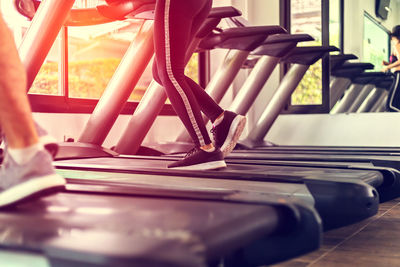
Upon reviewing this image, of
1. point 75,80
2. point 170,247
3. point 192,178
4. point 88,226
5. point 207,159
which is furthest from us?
point 75,80

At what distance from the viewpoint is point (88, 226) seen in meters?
0.97

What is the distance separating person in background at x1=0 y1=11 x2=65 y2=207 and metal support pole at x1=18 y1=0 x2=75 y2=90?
1.64 m

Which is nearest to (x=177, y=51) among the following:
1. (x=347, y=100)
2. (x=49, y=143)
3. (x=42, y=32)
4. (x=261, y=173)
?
(x=261, y=173)

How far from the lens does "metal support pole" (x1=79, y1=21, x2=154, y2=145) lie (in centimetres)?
327

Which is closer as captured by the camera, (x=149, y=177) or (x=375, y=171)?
(x=149, y=177)

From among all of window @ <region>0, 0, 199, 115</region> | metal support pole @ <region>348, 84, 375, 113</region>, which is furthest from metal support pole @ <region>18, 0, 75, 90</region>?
metal support pole @ <region>348, 84, 375, 113</region>

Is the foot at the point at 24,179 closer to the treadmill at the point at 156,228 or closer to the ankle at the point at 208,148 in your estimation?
the treadmill at the point at 156,228

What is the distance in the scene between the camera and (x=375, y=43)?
496 centimetres

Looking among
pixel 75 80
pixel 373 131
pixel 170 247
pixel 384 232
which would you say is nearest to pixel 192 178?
pixel 384 232

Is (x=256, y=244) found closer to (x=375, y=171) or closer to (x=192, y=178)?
(x=192, y=178)

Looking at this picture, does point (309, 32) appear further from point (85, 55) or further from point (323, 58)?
point (85, 55)

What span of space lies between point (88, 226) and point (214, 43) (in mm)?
3147

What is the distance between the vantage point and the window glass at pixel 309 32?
17.7 feet

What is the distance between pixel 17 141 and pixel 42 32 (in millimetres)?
1807
